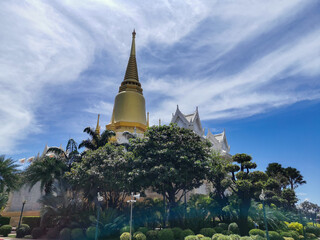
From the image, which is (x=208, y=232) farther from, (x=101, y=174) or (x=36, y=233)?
(x=36, y=233)

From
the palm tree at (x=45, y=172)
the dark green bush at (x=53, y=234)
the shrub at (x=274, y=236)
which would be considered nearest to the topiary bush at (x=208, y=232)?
the shrub at (x=274, y=236)

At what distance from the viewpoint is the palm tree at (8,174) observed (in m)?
23.5

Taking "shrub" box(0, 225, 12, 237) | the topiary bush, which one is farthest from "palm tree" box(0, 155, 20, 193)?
the topiary bush

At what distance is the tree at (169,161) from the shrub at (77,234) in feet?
19.6

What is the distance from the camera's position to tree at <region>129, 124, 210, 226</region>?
71.9 ft

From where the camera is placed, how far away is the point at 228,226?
21.5 meters

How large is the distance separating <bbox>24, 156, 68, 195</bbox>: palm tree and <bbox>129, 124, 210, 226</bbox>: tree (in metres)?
7.65

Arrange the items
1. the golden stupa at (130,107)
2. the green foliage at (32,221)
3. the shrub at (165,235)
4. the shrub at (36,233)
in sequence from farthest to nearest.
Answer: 1. the golden stupa at (130,107)
2. the green foliage at (32,221)
3. the shrub at (36,233)
4. the shrub at (165,235)

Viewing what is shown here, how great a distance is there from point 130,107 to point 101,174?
27.6 m

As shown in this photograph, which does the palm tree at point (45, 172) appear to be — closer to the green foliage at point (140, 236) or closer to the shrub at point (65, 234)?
the shrub at point (65, 234)

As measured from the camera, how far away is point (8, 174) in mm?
23641

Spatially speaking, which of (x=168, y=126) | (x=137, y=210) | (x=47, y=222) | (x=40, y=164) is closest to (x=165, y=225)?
(x=137, y=210)

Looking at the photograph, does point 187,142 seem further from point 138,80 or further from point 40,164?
point 138,80

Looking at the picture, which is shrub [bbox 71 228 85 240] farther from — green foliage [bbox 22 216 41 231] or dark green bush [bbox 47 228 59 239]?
green foliage [bbox 22 216 41 231]
